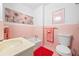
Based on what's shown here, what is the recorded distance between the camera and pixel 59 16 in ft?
4.72

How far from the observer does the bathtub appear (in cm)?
139

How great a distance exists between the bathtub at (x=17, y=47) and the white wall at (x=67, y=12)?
0.92 feet

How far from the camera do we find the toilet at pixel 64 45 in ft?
4.65

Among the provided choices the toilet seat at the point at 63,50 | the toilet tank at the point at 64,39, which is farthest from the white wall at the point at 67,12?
the toilet seat at the point at 63,50

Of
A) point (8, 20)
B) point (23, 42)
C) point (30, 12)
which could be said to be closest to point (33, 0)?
point (30, 12)

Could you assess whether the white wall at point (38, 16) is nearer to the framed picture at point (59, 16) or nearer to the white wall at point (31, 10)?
the white wall at point (31, 10)

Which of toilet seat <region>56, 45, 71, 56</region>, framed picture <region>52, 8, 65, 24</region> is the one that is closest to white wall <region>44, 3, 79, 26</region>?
framed picture <region>52, 8, 65, 24</region>

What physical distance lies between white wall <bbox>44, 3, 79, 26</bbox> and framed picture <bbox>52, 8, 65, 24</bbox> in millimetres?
28

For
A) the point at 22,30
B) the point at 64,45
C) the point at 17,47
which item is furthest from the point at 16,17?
the point at 64,45

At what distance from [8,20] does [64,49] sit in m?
0.60

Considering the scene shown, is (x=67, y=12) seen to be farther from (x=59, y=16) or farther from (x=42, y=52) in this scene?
(x=42, y=52)

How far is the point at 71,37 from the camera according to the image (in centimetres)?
141

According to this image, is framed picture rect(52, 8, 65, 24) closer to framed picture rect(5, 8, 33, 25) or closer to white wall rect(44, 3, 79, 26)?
white wall rect(44, 3, 79, 26)

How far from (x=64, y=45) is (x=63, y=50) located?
5 centimetres
